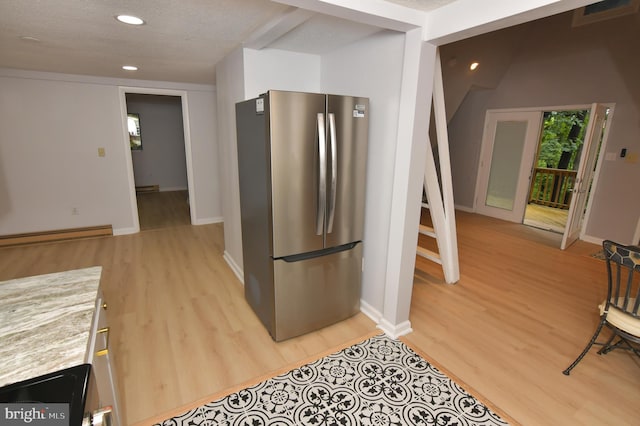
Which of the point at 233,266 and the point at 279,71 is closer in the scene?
the point at 279,71

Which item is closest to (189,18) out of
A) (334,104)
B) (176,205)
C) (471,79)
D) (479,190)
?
(334,104)

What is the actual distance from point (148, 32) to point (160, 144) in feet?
20.9

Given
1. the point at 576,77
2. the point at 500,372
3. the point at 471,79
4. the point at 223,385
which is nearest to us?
the point at 223,385

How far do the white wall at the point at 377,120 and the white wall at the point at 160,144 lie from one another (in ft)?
20.7

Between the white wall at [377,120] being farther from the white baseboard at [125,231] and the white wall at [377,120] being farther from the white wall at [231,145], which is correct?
the white baseboard at [125,231]

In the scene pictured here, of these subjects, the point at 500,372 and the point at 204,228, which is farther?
the point at 204,228

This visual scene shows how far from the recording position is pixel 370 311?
2.74m

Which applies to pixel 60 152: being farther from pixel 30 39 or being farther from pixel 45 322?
pixel 45 322

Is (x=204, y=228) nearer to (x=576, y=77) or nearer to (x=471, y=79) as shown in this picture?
(x=471, y=79)

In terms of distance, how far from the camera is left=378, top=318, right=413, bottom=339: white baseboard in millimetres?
2469

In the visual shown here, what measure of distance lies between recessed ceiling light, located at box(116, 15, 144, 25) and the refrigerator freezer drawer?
73.2 inches

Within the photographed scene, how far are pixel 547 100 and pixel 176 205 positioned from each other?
23.5ft

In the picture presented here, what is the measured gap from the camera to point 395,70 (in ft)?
7.30

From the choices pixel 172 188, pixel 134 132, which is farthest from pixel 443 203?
pixel 134 132
